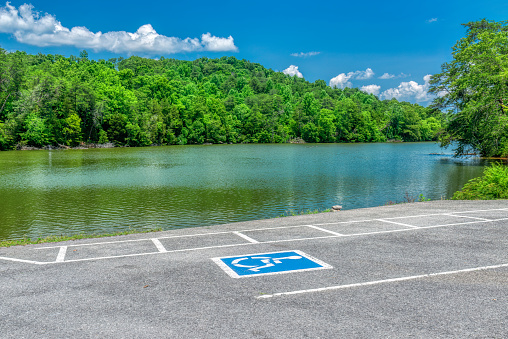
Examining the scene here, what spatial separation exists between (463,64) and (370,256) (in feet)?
157

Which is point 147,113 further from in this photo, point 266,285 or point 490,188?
point 266,285

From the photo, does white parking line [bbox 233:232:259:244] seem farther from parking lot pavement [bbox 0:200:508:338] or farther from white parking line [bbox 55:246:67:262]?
white parking line [bbox 55:246:67:262]

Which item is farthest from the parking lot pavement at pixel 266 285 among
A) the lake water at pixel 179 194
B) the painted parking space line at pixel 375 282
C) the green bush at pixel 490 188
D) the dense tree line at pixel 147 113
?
the dense tree line at pixel 147 113

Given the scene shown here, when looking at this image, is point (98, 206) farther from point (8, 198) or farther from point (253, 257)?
point (253, 257)

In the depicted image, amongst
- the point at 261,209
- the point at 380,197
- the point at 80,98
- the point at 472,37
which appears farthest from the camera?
the point at 80,98

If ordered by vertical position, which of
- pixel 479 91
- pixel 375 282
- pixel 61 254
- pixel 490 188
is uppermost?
pixel 479 91

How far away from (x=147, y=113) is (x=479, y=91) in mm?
80380

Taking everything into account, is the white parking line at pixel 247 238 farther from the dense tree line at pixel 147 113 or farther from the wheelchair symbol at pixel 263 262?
the dense tree line at pixel 147 113

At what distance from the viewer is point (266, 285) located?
21.3 ft

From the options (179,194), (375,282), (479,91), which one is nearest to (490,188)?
(375,282)

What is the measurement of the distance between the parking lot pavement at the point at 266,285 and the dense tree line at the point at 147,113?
48957 millimetres

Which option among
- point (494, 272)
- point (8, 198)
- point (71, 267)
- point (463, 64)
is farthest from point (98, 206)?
point (463, 64)

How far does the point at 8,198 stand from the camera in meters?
23.6

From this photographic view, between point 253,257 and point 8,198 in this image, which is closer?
point 253,257
